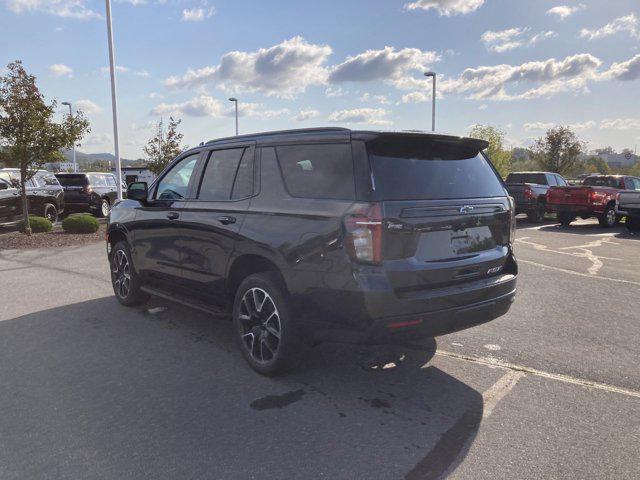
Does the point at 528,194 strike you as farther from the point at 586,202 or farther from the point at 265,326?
the point at 265,326

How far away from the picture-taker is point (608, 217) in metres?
16.1

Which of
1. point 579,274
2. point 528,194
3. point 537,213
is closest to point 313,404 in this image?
point 579,274

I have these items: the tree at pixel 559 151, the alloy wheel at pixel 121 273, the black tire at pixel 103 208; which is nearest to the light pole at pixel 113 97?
the black tire at pixel 103 208

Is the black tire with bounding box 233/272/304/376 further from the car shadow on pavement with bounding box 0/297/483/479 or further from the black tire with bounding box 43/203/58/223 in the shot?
the black tire with bounding box 43/203/58/223

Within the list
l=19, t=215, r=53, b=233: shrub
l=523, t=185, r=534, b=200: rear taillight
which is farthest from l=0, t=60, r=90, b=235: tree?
l=523, t=185, r=534, b=200: rear taillight

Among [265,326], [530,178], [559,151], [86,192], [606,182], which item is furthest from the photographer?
[559,151]

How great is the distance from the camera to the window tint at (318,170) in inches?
132

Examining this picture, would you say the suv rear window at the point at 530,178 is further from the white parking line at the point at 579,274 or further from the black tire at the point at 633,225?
the white parking line at the point at 579,274

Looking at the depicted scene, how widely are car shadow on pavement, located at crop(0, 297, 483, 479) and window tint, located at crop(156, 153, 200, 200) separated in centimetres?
144

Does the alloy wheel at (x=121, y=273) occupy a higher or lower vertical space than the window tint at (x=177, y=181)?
lower

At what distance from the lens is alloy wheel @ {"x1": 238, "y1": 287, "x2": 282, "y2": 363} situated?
3.79 m

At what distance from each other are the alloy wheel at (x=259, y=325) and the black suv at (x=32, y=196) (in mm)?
11748

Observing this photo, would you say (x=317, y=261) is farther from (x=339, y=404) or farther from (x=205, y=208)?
(x=205, y=208)

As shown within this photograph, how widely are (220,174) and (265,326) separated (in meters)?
1.49
